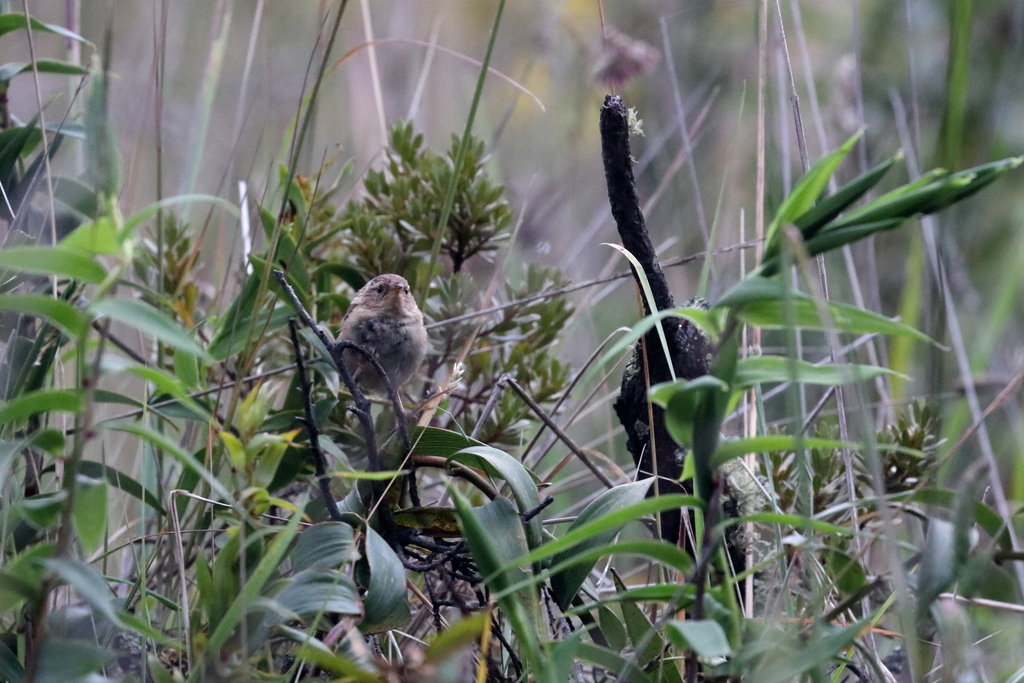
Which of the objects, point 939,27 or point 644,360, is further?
point 939,27

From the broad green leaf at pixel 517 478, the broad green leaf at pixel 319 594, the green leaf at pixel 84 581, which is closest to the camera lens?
the green leaf at pixel 84 581

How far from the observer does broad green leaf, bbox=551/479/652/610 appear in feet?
4.12

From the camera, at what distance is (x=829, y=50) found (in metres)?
4.38

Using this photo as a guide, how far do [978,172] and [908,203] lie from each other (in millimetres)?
80

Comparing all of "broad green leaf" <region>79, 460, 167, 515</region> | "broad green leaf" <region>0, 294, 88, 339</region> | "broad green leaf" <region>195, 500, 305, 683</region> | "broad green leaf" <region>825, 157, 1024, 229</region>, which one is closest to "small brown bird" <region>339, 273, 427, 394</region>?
"broad green leaf" <region>79, 460, 167, 515</region>

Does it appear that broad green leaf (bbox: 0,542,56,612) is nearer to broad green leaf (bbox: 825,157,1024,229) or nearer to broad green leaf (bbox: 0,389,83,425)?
broad green leaf (bbox: 0,389,83,425)

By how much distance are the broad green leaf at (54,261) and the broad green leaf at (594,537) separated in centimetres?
73

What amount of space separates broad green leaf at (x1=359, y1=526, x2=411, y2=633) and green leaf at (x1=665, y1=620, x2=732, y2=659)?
374 mm

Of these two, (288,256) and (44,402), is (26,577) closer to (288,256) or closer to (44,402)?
(44,402)

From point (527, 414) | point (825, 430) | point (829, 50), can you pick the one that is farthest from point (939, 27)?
point (527, 414)

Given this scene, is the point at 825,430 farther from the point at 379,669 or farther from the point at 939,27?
the point at 939,27

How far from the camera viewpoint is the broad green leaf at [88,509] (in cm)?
94

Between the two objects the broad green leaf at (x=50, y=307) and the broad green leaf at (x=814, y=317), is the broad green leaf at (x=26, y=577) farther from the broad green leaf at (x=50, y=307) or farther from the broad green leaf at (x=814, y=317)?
the broad green leaf at (x=814, y=317)

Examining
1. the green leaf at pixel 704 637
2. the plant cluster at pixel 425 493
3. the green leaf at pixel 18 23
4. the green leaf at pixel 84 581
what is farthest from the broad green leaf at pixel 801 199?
the green leaf at pixel 18 23
